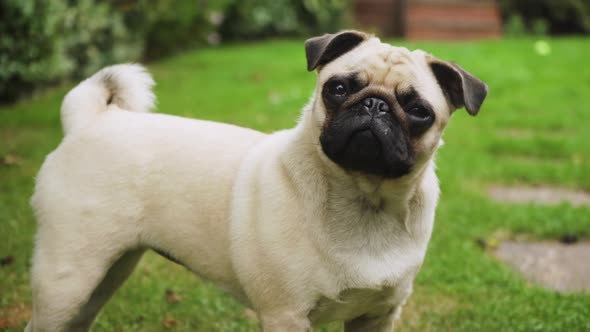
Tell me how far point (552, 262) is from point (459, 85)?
242cm

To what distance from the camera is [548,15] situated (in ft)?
52.1

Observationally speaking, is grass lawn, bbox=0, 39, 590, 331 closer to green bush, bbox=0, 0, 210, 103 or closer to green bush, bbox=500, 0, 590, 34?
green bush, bbox=0, 0, 210, 103

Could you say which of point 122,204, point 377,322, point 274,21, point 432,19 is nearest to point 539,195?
point 377,322

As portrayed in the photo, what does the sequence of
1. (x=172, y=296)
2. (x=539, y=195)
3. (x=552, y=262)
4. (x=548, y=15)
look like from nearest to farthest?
(x=172, y=296)
(x=552, y=262)
(x=539, y=195)
(x=548, y=15)

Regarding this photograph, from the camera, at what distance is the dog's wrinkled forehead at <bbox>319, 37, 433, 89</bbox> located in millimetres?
2746

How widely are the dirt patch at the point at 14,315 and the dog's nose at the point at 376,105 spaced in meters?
2.30

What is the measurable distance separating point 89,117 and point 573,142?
5.53 m

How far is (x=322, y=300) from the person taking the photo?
2.72 metres

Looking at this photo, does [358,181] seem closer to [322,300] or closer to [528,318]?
[322,300]

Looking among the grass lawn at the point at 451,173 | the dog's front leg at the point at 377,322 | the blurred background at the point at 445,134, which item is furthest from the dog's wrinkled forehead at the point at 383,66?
the grass lawn at the point at 451,173

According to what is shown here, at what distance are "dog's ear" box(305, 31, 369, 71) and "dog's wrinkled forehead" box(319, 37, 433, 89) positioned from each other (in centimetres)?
3

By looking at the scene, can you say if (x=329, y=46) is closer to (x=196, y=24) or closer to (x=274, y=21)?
Answer: (x=196, y=24)

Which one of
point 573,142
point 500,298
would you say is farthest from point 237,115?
point 500,298

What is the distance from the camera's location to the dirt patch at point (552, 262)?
4.44m
